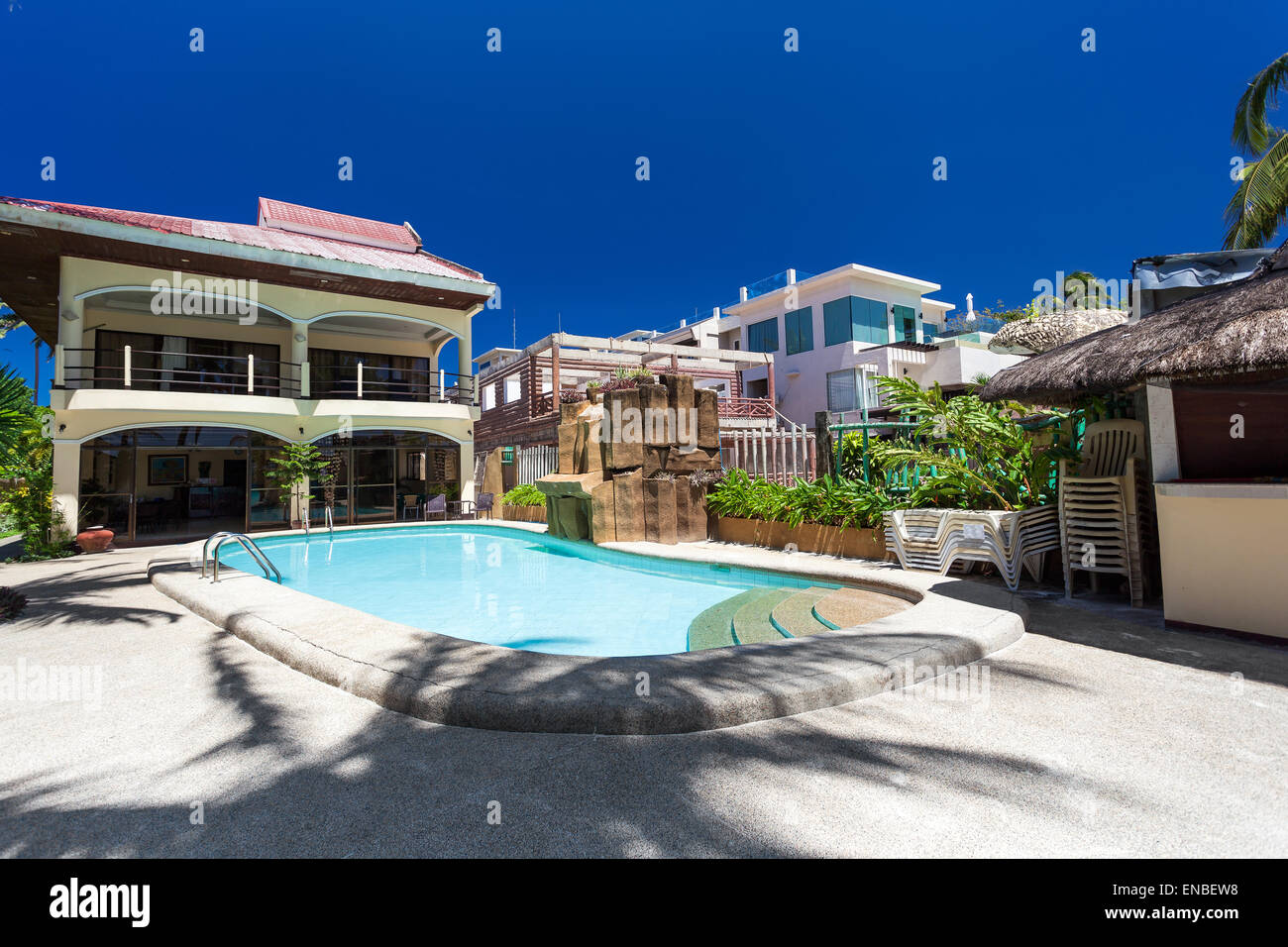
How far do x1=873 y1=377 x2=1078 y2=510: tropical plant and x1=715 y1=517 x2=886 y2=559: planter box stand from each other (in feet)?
2.58

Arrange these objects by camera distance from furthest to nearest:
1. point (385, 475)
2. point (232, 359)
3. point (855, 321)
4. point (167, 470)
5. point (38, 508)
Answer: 1. point (855, 321)
2. point (385, 475)
3. point (167, 470)
4. point (232, 359)
5. point (38, 508)

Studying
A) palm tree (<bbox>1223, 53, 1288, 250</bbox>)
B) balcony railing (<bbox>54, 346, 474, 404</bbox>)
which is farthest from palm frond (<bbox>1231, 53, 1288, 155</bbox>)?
balcony railing (<bbox>54, 346, 474, 404</bbox>)

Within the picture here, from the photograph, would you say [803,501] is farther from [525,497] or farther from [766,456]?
[525,497]

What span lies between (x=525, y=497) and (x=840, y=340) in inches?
601

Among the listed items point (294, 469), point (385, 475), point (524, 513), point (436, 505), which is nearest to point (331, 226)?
point (385, 475)

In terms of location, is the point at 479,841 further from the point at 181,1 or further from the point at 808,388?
the point at 808,388

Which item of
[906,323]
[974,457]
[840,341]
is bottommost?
[974,457]

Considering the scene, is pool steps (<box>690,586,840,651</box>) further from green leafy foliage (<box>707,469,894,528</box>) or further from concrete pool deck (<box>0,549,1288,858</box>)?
concrete pool deck (<box>0,549,1288,858</box>)

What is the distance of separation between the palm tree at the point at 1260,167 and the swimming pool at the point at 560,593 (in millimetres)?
12828

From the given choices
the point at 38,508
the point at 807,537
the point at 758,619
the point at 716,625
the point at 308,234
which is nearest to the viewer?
the point at 758,619

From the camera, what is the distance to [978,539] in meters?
5.69

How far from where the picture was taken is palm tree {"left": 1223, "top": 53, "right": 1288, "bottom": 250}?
35.7 ft
